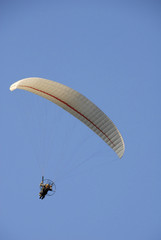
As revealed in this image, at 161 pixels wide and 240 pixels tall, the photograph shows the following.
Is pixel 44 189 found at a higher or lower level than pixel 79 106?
lower

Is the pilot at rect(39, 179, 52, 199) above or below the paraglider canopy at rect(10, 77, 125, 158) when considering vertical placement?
below

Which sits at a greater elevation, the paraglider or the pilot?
the paraglider

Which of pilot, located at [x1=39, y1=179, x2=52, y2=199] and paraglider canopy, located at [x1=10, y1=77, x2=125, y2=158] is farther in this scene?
pilot, located at [x1=39, y1=179, x2=52, y2=199]

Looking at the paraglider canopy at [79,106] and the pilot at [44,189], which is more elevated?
the paraglider canopy at [79,106]

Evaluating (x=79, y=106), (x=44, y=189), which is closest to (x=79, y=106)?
(x=79, y=106)

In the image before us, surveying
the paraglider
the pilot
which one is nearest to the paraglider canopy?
the paraglider

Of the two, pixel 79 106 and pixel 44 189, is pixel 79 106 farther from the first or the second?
pixel 44 189

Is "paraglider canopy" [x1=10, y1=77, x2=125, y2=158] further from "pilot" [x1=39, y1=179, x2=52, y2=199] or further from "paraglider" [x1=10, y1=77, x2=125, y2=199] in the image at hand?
"pilot" [x1=39, y1=179, x2=52, y2=199]

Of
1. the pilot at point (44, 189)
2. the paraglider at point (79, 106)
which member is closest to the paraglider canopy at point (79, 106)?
the paraglider at point (79, 106)

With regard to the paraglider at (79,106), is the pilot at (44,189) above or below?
below

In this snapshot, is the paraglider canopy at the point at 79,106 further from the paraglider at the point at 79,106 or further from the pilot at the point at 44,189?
the pilot at the point at 44,189

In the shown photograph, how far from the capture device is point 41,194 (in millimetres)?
31578

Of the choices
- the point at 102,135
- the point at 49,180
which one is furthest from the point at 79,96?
the point at 49,180

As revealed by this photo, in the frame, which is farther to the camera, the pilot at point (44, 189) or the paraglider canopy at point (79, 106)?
the pilot at point (44, 189)
